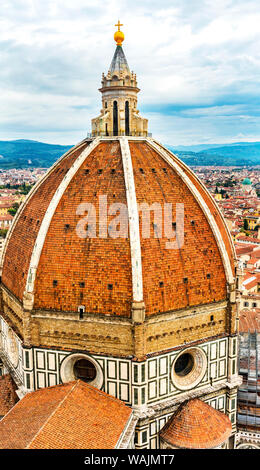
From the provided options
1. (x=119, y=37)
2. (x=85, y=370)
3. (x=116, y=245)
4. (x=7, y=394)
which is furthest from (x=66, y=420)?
(x=119, y=37)

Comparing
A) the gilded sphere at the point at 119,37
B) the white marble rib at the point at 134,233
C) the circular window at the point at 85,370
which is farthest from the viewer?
the gilded sphere at the point at 119,37

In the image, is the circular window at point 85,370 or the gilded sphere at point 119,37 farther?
the gilded sphere at point 119,37

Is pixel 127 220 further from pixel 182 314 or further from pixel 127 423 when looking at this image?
pixel 127 423

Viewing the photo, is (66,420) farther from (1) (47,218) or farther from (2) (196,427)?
(1) (47,218)

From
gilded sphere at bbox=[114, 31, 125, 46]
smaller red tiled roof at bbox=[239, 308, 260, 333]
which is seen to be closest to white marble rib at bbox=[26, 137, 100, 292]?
gilded sphere at bbox=[114, 31, 125, 46]

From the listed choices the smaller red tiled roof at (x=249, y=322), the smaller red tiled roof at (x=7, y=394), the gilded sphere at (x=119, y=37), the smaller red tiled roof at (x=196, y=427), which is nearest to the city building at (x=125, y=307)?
the smaller red tiled roof at (x=196, y=427)

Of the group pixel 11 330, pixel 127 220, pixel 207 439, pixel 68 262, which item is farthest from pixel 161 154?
pixel 207 439

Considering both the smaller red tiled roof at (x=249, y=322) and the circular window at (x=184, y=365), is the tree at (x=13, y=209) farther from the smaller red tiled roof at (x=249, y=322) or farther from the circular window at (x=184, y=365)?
the circular window at (x=184, y=365)
